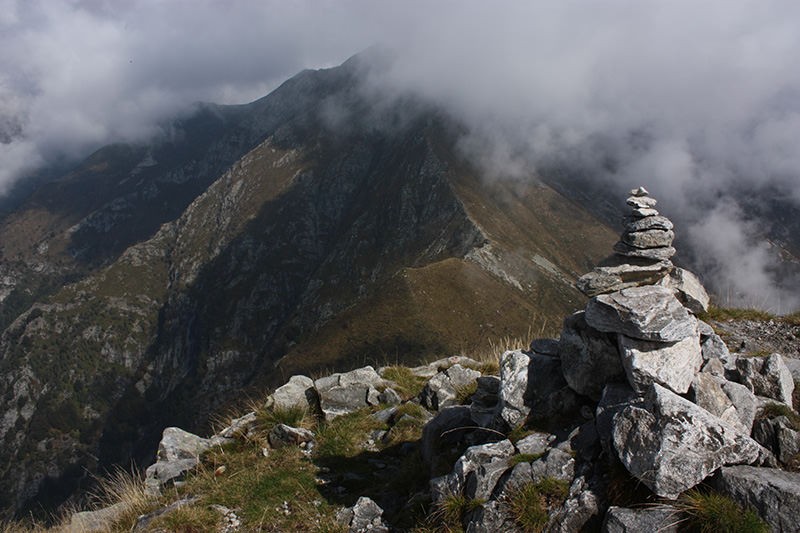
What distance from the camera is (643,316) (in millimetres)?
9711

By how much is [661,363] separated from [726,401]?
4.25ft

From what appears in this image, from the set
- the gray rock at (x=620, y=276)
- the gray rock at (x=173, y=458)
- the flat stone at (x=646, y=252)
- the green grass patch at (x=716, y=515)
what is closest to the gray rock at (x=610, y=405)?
the green grass patch at (x=716, y=515)

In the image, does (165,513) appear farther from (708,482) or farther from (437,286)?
(437,286)

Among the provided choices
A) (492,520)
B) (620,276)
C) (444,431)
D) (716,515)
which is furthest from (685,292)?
(492,520)

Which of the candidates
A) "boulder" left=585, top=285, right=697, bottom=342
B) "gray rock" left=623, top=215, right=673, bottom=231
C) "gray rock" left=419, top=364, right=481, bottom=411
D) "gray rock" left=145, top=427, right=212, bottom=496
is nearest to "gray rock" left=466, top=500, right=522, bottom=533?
"boulder" left=585, top=285, right=697, bottom=342

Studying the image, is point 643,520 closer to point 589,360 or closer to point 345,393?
point 589,360

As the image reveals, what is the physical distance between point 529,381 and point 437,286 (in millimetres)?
181383

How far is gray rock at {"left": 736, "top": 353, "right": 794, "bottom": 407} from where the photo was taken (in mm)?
10508

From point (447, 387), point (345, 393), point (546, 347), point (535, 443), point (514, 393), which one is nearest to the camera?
point (535, 443)

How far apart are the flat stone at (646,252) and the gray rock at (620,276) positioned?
0.18m

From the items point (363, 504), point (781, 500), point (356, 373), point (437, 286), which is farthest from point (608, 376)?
point (437, 286)

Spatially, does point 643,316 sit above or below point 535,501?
above

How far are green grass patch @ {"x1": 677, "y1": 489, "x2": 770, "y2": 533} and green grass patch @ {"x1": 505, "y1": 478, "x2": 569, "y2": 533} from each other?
1.91m

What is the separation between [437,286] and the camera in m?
193
